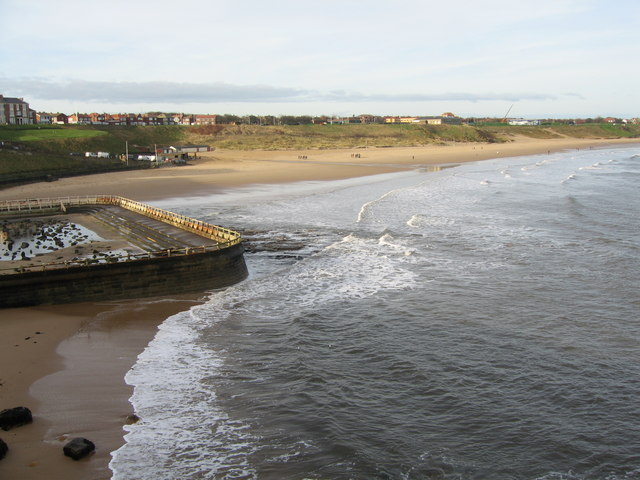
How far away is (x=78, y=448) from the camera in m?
12.1

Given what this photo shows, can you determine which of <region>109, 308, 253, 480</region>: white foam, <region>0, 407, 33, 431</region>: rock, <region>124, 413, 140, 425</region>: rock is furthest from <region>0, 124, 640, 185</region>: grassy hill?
<region>124, 413, 140, 425</region>: rock

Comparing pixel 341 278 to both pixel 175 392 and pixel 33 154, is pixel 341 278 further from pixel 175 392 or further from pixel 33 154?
pixel 33 154

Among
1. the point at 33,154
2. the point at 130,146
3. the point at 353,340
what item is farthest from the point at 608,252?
the point at 130,146

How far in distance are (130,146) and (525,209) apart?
87.0 m

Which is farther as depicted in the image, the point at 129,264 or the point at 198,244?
the point at 198,244

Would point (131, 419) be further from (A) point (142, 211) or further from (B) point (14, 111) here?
(B) point (14, 111)

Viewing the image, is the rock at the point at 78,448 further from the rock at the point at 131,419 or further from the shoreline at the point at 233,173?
the shoreline at the point at 233,173

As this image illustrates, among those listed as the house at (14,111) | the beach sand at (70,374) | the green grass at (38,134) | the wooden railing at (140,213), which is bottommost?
the beach sand at (70,374)

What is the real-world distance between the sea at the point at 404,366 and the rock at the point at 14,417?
2.57m

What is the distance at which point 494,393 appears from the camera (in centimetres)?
1559

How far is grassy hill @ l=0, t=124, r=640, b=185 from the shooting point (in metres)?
72.2

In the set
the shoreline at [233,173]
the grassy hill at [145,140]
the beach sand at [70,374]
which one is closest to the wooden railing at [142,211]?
the beach sand at [70,374]

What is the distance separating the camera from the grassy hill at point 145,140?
237ft

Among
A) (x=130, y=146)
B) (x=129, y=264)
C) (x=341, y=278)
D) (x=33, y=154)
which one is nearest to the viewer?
(x=129, y=264)
